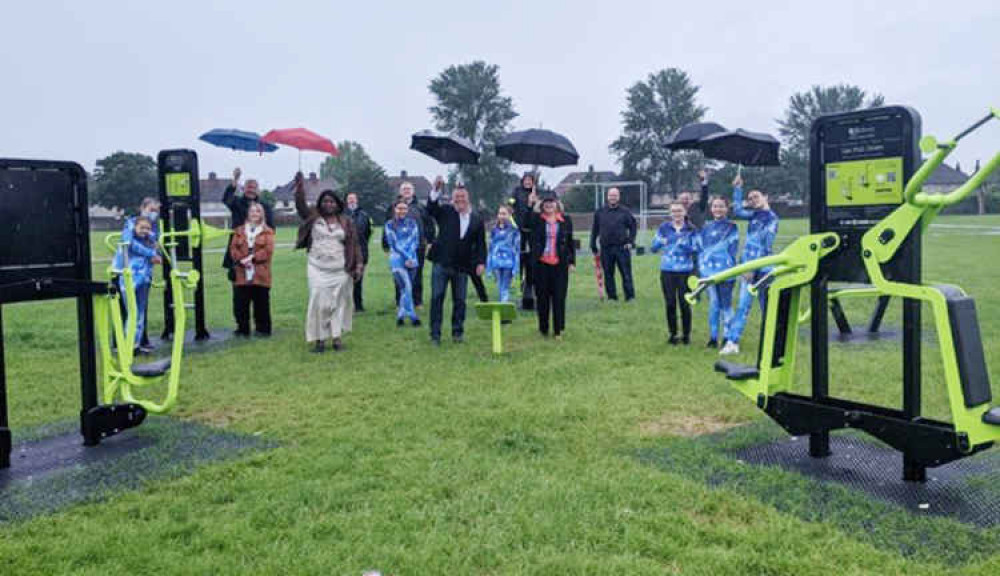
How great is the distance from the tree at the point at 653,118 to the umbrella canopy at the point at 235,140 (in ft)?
219

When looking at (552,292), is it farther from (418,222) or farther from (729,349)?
(418,222)

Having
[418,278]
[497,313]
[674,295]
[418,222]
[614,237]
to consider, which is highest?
[418,222]

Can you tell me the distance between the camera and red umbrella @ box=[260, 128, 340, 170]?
982 centimetres

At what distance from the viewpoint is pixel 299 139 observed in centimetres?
991

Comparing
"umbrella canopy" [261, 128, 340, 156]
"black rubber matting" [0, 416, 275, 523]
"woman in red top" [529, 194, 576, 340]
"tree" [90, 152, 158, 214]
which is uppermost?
"tree" [90, 152, 158, 214]

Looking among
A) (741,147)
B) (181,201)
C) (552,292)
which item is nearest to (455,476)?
(552,292)

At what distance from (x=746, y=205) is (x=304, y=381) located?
536 cm

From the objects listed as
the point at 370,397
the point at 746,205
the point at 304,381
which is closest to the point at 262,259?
the point at 304,381

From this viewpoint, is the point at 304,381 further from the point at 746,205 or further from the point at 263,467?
the point at 746,205

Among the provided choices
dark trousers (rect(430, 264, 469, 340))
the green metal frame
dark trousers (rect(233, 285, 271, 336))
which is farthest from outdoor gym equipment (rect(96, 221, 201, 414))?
dark trousers (rect(233, 285, 271, 336))

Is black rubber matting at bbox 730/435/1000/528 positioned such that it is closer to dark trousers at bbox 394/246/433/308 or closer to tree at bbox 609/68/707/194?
dark trousers at bbox 394/246/433/308

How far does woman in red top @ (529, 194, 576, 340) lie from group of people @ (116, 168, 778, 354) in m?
0.01

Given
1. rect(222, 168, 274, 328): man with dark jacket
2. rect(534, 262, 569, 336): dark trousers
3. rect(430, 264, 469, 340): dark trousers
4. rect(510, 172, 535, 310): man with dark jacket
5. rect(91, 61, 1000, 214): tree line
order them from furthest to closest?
rect(91, 61, 1000, 214): tree line < rect(510, 172, 535, 310): man with dark jacket < rect(222, 168, 274, 328): man with dark jacket < rect(534, 262, 569, 336): dark trousers < rect(430, 264, 469, 340): dark trousers

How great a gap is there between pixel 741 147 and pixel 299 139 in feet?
17.4
